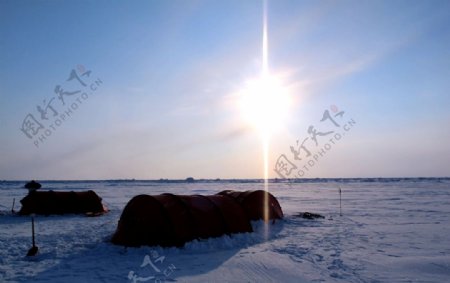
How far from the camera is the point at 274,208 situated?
20.5 meters

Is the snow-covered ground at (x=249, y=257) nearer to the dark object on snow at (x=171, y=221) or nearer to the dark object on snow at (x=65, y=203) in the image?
the dark object on snow at (x=171, y=221)

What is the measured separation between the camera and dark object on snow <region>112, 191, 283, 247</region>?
1314 centimetres

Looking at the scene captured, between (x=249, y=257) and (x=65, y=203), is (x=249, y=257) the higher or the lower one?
the lower one

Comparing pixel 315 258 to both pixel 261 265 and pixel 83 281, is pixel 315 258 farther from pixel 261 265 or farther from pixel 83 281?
pixel 83 281

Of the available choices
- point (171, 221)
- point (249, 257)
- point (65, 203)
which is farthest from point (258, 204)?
point (65, 203)

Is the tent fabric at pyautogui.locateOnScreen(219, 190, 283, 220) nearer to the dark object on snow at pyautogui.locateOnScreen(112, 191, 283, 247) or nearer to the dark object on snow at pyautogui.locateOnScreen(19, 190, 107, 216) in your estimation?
the dark object on snow at pyautogui.locateOnScreen(112, 191, 283, 247)

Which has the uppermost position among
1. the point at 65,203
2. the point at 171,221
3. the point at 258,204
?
the point at 258,204

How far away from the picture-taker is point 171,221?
43.3 ft

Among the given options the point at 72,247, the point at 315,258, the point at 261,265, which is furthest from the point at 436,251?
the point at 72,247

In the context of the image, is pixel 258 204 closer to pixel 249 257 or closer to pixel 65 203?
pixel 249 257

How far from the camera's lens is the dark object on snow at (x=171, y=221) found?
13.1 m

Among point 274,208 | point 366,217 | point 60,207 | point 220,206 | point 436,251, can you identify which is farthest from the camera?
point 60,207

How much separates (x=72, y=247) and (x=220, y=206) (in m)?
5.39

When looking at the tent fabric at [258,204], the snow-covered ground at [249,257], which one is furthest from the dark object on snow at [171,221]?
the tent fabric at [258,204]
